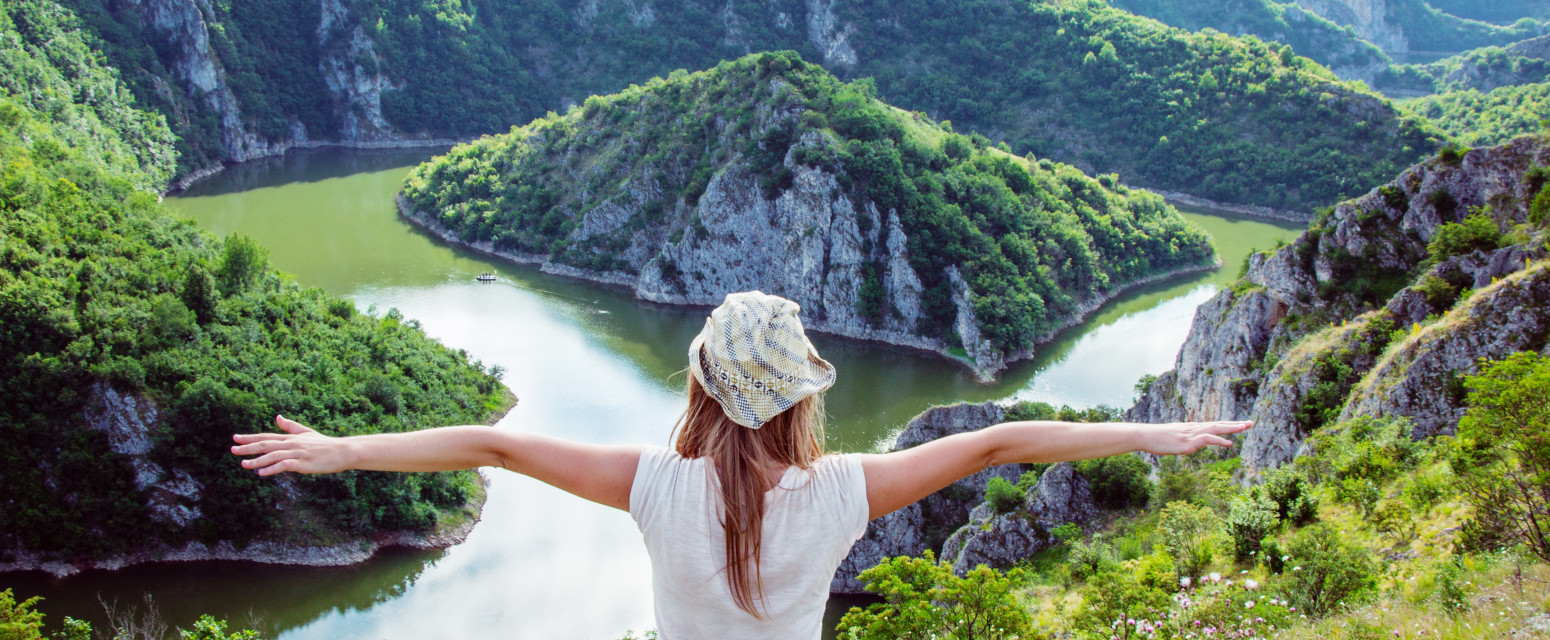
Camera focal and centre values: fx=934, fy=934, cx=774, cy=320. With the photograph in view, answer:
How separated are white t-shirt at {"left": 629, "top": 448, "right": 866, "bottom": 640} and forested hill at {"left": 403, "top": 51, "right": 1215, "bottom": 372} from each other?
43.3 metres

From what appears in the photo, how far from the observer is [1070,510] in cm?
2227

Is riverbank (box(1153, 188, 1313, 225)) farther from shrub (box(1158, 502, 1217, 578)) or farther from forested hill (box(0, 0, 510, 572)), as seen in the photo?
shrub (box(1158, 502, 1217, 578))

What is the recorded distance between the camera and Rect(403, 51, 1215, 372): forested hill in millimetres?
48906

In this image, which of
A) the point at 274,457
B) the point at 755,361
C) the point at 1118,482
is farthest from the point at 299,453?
the point at 1118,482

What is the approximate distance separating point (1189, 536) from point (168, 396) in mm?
31548

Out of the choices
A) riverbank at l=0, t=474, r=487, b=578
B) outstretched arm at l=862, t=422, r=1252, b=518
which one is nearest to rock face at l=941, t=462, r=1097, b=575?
riverbank at l=0, t=474, r=487, b=578

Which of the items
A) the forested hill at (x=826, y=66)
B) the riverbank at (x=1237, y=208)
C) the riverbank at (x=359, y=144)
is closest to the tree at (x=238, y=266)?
the forested hill at (x=826, y=66)

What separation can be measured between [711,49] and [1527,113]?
7318 cm

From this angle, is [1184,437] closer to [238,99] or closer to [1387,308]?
[1387,308]

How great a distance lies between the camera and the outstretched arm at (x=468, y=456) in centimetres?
286

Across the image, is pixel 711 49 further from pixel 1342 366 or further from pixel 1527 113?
pixel 1342 366

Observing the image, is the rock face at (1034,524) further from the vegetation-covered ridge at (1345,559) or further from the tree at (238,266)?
the tree at (238,266)

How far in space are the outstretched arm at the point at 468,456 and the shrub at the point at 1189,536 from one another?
35.8 ft

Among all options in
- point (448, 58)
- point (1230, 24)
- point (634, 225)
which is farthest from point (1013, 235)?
point (1230, 24)
